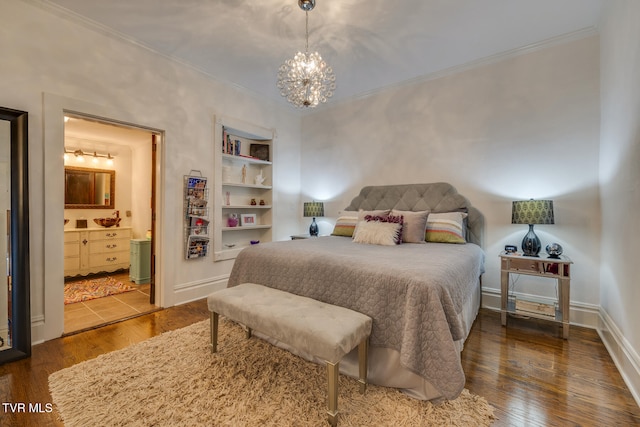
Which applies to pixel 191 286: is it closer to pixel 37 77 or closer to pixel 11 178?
pixel 11 178

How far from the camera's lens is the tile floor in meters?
2.65

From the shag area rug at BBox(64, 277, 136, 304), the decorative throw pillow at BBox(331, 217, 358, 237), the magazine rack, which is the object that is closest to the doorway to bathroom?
the shag area rug at BBox(64, 277, 136, 304)

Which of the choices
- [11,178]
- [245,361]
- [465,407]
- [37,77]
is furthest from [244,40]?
[465,407]

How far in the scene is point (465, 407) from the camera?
1.51m

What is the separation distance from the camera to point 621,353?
6.22 feet

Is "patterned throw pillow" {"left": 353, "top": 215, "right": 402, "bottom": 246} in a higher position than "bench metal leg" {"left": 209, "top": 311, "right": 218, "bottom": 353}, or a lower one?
higher

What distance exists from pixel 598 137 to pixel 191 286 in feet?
15.0

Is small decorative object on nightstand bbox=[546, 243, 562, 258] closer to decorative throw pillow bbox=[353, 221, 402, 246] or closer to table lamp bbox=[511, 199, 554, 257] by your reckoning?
table lamp bbox=[511, 199, 554, 257]

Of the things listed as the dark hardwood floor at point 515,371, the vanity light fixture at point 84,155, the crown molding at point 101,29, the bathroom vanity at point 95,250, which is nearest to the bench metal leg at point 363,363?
the dark hardwood floor at point 515,371

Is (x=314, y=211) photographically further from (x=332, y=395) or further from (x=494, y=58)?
(x=332, y=395)

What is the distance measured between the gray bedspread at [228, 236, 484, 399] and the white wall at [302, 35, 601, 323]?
119 cm

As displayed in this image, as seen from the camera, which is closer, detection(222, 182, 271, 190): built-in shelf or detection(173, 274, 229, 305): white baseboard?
detection(173, 274, 229, 305): white baseboard

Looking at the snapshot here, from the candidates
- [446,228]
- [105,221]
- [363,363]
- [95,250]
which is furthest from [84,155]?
[446,228]

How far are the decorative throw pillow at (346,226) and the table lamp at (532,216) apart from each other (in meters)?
1.68
